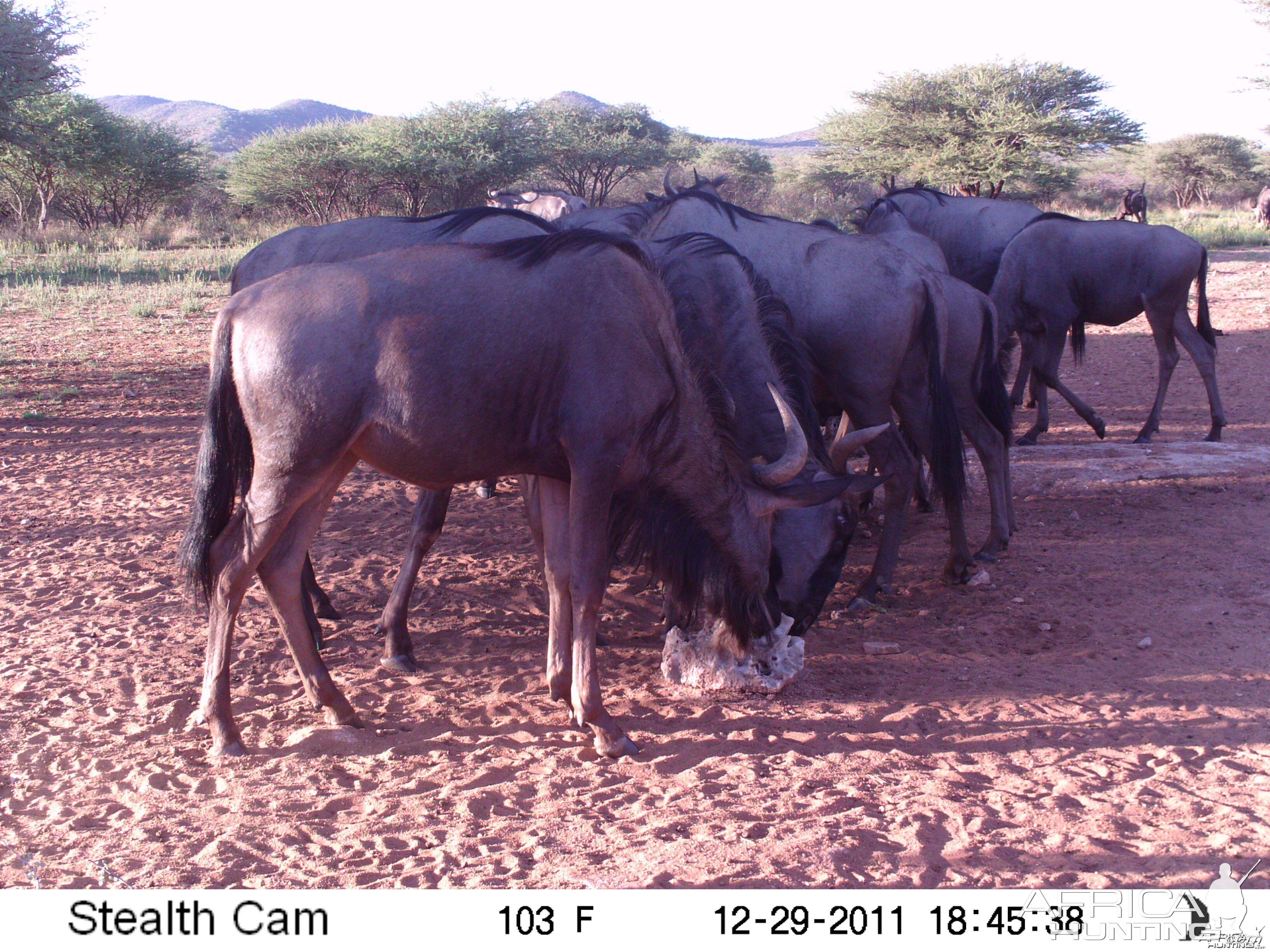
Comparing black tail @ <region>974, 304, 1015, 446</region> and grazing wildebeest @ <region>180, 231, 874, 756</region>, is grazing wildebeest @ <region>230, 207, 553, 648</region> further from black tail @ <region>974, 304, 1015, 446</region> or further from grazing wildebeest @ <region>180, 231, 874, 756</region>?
black tail @ <region>974, 304, 1015, 446</region>

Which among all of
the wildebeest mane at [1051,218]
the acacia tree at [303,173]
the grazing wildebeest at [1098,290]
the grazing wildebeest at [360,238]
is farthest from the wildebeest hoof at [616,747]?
the acacia tree at [303,173]

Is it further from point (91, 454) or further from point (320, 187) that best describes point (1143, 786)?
point (320, 187)

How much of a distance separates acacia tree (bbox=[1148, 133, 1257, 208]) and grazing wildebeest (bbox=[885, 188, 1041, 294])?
36.6 metres

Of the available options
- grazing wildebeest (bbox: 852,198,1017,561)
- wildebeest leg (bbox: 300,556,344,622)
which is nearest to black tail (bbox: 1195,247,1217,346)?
grazing wildebeest (bbox: 852,198,1017,561)

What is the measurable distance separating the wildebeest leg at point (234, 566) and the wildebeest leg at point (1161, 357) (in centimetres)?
735

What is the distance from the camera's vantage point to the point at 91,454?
7.23 meters

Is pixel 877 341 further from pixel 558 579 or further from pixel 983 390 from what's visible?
pixel 558 579

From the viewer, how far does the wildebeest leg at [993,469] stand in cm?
577

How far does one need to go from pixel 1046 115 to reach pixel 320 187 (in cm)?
2026

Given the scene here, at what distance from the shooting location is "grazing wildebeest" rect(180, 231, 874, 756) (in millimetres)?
3205

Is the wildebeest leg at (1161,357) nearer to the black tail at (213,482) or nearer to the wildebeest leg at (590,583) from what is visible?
the wildebeest leg at (590,583)

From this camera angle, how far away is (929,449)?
5395mm

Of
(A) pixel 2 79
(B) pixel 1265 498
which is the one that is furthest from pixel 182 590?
(A) pixel 2 79

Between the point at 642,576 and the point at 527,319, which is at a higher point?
the point at 527,319
